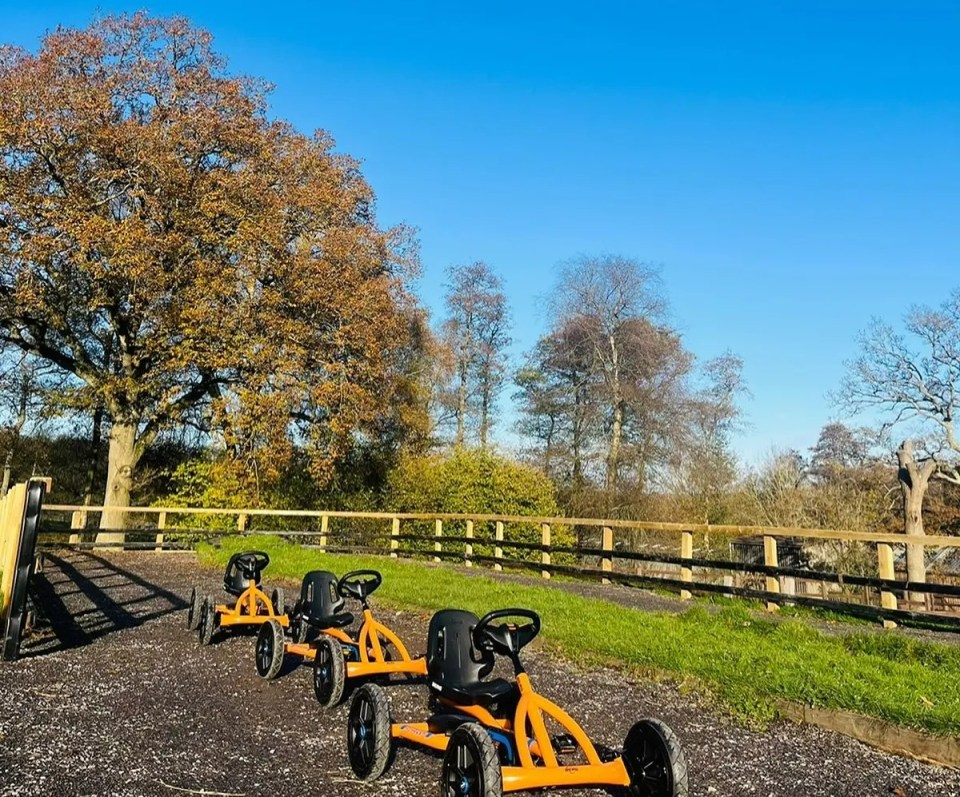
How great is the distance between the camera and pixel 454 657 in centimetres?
432

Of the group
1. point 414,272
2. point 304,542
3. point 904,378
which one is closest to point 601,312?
point 414,272

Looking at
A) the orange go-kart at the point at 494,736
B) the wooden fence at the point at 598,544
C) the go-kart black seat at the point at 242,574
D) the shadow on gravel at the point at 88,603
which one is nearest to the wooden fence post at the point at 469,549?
the wooden fence at the point at 598,544

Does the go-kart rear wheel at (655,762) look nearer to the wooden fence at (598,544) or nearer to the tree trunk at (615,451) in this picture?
the wooden fence at (598,544)

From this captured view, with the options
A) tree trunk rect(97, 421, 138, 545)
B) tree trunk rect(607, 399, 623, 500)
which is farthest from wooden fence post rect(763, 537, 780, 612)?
tree trunk rect(97, 421, 138, 545)

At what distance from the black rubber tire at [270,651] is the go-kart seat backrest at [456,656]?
235 cm

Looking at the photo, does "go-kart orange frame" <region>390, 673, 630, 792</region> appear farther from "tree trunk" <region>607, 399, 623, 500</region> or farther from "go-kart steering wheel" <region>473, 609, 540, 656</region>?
"tree trunk" <region>607, 399, 623, 500</region>

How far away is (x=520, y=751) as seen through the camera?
358 cm

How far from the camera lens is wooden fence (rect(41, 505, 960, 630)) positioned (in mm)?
10883

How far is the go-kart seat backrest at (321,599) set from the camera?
21.7 ft

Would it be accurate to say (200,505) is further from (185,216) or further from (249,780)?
(249,780)

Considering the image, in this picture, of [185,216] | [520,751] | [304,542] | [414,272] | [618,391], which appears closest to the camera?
[520,751]

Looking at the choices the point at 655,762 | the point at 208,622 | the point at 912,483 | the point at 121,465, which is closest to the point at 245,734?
the point at 655,762

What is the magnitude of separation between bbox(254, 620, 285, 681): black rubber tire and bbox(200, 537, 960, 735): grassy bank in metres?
2.75

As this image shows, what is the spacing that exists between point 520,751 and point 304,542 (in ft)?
66.8
